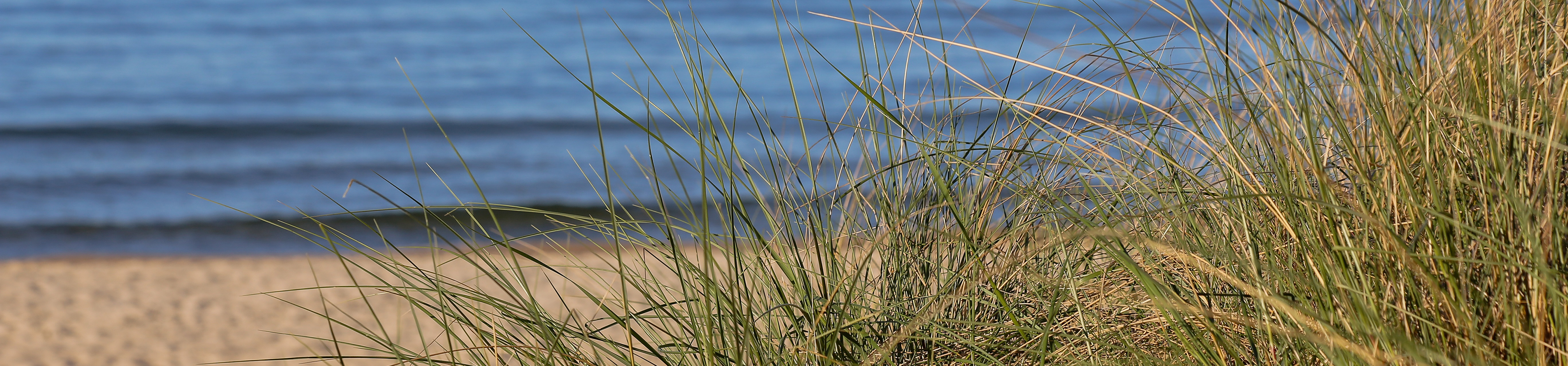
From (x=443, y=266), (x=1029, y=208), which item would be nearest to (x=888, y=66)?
(x=1029, y=208)

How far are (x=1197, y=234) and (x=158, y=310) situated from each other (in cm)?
370

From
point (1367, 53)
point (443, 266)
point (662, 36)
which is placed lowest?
point (1367, 53)

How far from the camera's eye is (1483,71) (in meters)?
1.13

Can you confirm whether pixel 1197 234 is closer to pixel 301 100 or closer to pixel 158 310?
pixel 158 310

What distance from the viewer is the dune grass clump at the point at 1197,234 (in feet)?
3.23

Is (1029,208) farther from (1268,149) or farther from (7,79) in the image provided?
(7,79)

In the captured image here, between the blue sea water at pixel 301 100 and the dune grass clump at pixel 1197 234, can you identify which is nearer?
the dune grass clump at pixel 1197 234

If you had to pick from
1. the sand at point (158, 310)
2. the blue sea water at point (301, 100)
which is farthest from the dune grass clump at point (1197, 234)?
the sand at point (158, 310)

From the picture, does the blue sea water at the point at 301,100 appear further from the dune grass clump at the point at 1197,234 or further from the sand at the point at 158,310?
the dune grass clump at the point at 1197,234

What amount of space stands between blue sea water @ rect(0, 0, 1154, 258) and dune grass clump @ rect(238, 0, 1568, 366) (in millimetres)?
1701

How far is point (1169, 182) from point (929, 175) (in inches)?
14.8

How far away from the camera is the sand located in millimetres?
3293

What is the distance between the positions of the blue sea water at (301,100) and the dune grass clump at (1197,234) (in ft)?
5.58

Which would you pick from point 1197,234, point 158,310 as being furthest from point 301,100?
point 1197,234
